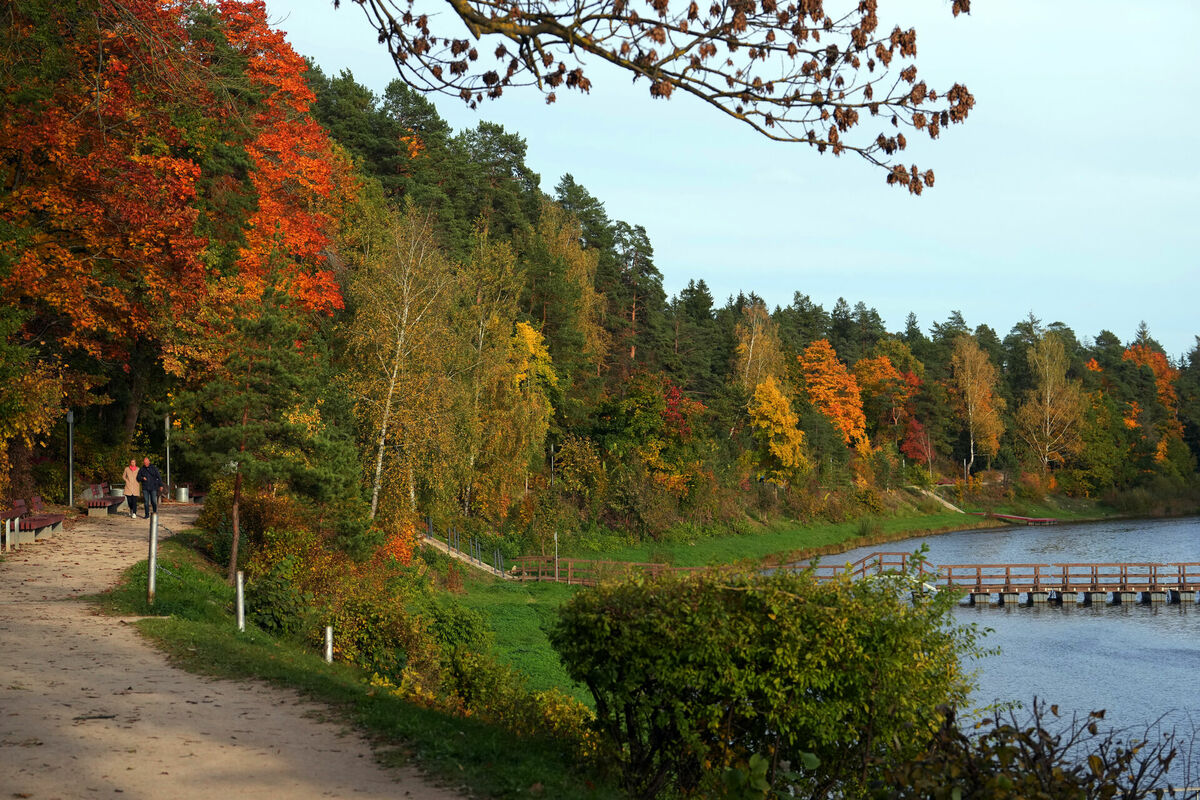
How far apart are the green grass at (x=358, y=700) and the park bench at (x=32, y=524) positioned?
5.20 m

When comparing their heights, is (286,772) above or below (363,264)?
below

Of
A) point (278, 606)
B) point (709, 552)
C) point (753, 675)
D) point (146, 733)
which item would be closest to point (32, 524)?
point (278, 606)

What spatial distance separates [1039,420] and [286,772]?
92.9 metres

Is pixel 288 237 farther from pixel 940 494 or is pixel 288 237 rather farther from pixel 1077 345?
pixel 1077 345

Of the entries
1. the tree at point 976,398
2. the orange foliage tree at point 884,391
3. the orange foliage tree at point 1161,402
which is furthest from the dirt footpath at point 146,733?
the orange foliage tree at point 1161,402

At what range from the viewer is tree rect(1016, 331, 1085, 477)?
90375 millimetres

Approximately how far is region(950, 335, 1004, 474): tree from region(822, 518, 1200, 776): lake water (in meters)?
30.5

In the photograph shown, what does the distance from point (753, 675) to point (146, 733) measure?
530 centimetres

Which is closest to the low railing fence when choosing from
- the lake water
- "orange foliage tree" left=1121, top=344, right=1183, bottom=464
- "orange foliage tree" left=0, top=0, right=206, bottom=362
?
"orange foliage tree" left=0, top=0, right=206, bottom=362

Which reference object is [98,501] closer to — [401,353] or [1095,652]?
[401,353]

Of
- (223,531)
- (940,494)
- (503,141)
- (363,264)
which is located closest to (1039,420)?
(940,494)

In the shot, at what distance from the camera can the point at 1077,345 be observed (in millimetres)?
133500

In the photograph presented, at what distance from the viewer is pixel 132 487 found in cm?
2811

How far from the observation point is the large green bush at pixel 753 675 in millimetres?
8875
